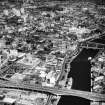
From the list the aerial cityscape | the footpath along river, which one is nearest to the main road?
the aerial cityscape

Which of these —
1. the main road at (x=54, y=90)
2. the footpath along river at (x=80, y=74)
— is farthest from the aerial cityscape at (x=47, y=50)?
the footpath along river at (x=80, y=74)

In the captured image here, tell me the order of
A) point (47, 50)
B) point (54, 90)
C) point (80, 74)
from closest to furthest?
point (54, 90) → point (80, 74) → point (47, 50)

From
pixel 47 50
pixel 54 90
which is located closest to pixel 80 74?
pixel 54 90

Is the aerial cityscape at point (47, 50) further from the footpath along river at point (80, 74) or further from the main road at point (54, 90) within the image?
the footpath along river at point (80, 74)

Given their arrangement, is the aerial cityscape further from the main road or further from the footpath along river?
the footpath along river

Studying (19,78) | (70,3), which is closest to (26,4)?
(70,3)

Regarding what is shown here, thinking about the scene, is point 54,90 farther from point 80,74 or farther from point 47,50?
point 47,50

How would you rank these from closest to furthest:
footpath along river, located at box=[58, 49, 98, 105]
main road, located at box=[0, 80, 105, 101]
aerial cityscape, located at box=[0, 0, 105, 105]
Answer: main road, located at box=[0, 80, 105, 101] < footpath along river, located at box=[58, 49, 98, 105] < aerial cityscape, located at box=[0, 0, 105, 105]

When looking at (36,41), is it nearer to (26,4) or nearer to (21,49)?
(21,49)

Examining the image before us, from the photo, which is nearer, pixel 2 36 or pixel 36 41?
pixel 36 41
